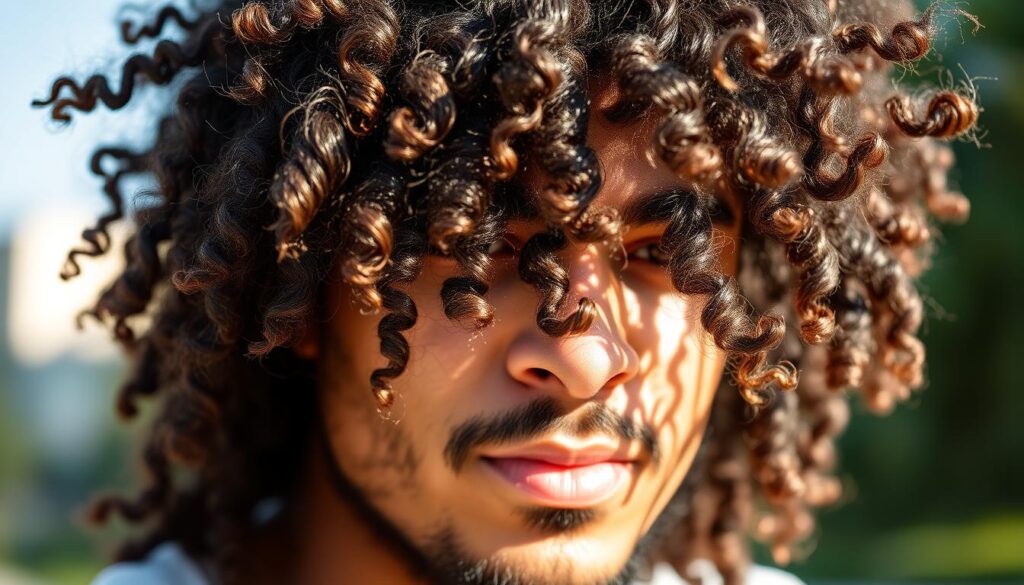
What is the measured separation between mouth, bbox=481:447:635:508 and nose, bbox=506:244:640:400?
0.10 m

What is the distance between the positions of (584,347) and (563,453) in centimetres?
17

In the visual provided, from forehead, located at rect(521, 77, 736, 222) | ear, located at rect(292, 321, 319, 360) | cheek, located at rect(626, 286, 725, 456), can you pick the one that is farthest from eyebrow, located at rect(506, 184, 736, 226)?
ear, located at rect(292, 321, 319, 360)

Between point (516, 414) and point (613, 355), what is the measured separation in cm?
16

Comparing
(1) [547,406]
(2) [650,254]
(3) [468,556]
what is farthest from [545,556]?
(2) [650,254]

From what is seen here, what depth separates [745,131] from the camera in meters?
1.41

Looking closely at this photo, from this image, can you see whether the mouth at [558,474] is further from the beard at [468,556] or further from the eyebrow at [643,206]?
the eyebrow at [643,206]

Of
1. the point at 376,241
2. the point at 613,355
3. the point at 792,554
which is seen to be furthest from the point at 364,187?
the point at 792,554

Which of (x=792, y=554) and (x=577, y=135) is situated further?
(x=792, y=554)

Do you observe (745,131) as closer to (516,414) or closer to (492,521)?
(516,414)

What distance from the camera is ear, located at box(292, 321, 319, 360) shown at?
1.69 m

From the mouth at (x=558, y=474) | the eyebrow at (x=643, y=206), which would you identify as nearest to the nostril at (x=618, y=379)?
the mouth at (x=558, y=474)

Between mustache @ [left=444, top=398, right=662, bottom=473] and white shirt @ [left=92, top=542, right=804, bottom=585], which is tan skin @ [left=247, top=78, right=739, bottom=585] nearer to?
mustache @ [left=444, top=398, right=662, bottom=473]

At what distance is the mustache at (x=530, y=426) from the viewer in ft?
4.90

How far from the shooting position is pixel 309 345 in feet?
5.74
